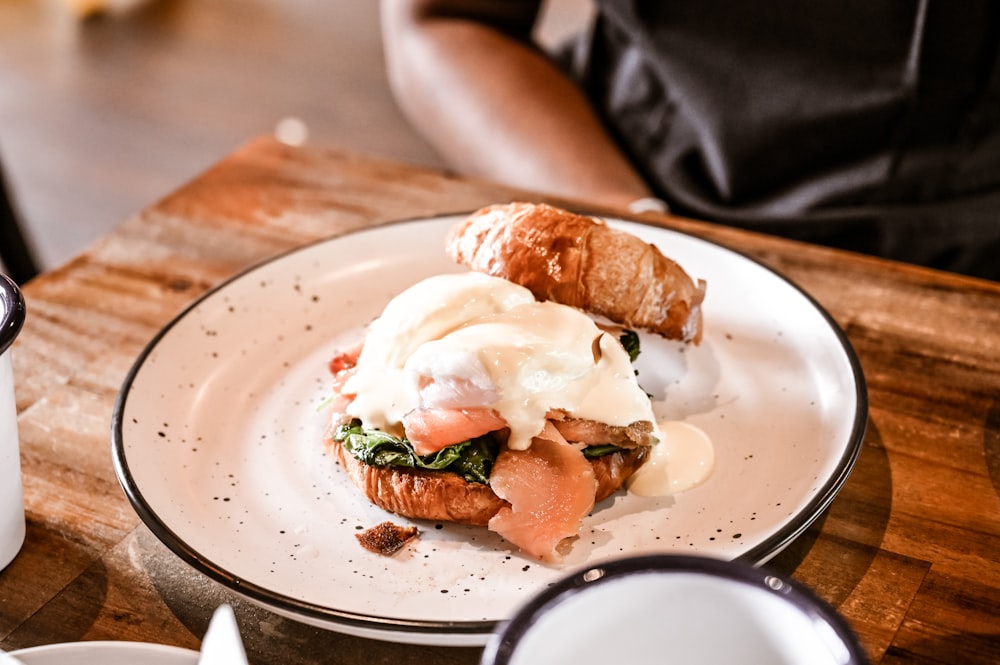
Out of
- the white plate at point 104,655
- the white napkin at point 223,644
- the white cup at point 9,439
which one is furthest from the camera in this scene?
the white cup at point 9,439

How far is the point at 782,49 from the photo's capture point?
231cm

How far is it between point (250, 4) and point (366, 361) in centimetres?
→ 614

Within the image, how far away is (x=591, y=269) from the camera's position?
55.9 inches

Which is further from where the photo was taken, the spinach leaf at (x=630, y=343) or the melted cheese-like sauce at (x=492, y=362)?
the spinach leaf at (x=630, y=343)

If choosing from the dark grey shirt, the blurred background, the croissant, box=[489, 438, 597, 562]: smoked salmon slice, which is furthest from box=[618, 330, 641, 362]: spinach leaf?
the blurred background

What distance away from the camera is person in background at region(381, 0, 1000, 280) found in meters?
2.17

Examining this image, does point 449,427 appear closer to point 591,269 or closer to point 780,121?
point 591,269

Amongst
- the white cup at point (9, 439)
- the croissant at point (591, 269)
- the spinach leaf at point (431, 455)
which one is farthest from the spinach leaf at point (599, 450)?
the white cup at point (9, 439)

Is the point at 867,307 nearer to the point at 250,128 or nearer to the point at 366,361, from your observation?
the point at 366,361

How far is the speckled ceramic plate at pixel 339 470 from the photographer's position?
1105mm

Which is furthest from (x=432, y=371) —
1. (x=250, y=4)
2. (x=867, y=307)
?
(x=250, y=4)

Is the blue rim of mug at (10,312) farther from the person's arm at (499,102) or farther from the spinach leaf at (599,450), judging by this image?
the person's arm at (499,102)

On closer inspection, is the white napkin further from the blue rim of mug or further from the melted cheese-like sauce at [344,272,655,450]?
the melted cheese-like sauce at [344,272,655,450]

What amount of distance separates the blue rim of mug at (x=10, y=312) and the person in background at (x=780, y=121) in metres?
1.49
